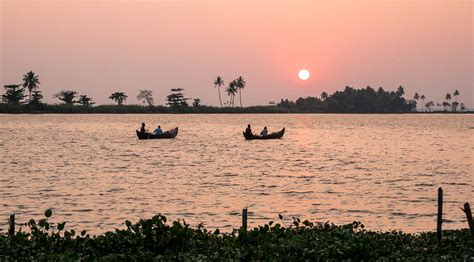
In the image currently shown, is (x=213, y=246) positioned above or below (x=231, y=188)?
above

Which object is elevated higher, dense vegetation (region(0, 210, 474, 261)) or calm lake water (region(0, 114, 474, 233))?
dense vegetation (region(0, 210, 474, 261))

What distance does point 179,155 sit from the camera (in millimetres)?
69562

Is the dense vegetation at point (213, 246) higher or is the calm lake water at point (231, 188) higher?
the dense vegetation at point (213, 246)

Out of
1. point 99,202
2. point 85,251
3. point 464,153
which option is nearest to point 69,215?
point 99,202

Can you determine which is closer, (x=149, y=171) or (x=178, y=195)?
(x=178, y=195)

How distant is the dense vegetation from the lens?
1580cm

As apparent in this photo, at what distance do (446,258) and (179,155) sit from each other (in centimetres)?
5480

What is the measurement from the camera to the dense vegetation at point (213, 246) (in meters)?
15.8

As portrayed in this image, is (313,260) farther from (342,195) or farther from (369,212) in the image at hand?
(342,195)

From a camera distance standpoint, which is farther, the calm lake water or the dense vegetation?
the calm lake water

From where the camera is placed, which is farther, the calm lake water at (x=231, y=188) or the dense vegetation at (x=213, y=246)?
the calm lake water at (x=231, y=188)

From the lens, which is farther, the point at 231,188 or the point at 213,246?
the point at 231,188

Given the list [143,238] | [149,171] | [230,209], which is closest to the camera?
[143,238]

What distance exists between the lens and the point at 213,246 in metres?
17.0
